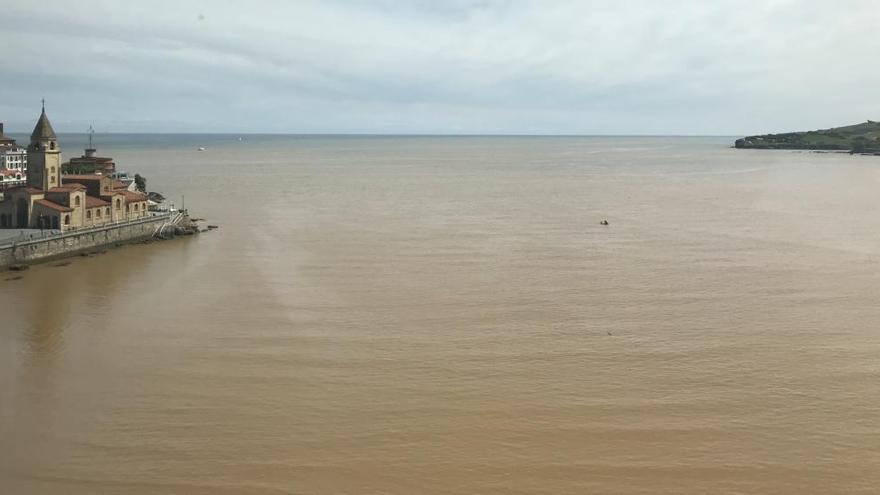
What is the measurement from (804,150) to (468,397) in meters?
179

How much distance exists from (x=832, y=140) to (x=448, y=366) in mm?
186674

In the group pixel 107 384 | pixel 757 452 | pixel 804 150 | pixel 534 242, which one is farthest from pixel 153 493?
pixel 804 150

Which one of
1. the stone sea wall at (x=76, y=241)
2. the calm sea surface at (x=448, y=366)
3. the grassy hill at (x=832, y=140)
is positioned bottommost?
the calm sea surface at (x=448, y=366)

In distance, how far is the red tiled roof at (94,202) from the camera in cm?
4098

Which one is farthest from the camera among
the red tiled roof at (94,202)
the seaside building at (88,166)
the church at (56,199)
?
the seaside building at (88,166)

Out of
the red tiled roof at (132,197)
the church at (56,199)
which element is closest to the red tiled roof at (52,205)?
the church at (56,199)

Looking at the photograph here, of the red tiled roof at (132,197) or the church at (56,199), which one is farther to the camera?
the red tiled roof at (132,197)

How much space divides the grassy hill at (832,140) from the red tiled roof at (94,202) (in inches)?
5942

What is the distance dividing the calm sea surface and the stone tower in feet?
21.3

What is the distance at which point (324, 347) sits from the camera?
2273 cm

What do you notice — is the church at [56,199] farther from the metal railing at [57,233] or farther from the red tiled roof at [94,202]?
the metal railing at [57,233]

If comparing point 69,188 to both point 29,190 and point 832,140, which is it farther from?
point 832,140

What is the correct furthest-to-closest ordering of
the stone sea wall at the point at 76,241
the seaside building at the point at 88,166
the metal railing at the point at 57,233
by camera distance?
the seaside building at the point at 88,166, the metal railing at the point at 57,233, the stone sea wall at the point at 76,241

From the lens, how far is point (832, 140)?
598 ft
